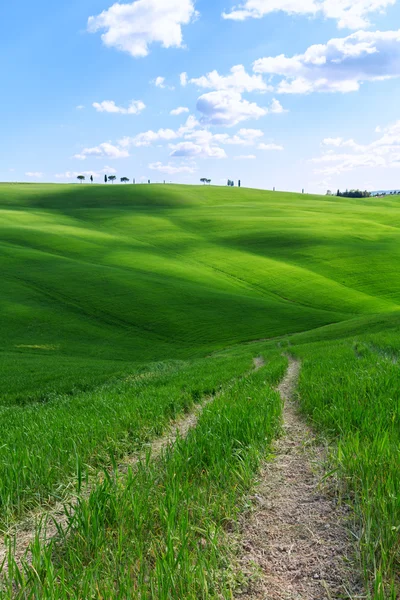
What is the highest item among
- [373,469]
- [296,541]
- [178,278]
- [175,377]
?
[373,469]

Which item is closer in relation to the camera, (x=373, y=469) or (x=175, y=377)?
(x=373, y=469)

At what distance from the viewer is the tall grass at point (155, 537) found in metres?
2.40

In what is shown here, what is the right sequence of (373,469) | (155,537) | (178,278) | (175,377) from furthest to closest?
(178,278) → (175,377) → (373,469) → (155,537)

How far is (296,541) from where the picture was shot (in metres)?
2.99

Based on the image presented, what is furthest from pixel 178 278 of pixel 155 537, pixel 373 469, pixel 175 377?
pixel 155 537

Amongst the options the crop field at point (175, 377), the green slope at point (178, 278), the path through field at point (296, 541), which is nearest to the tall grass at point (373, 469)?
the crop field at point (175, 377)

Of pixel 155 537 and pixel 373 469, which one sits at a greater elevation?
pixel 373 469

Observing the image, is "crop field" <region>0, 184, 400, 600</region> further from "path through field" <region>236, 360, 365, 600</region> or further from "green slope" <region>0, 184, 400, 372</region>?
"green slope" <region>0, 184, 400, 372</region>

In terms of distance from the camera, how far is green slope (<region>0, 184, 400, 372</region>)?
46.1 meters

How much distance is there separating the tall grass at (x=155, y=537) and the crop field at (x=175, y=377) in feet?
0.06

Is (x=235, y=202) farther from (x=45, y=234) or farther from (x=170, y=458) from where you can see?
(x=170, y=458)

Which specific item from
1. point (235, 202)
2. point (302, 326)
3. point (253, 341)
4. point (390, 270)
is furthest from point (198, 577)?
point (235, 202)

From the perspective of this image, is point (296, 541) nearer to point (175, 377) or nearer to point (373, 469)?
point (373, 469)

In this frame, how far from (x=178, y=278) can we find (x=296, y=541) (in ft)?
202
